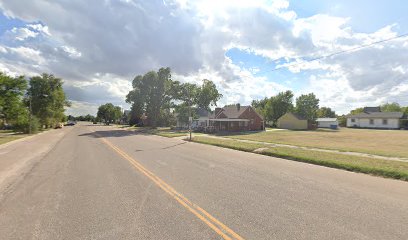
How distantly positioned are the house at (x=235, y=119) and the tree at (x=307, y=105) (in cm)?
3433

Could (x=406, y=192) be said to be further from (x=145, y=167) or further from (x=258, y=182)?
(x=145, y=167)

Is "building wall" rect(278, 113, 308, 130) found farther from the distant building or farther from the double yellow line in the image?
the double yellow line

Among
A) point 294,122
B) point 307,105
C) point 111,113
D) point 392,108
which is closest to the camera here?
point 294,122

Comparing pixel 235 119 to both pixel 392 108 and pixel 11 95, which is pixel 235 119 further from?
pixel 392 108

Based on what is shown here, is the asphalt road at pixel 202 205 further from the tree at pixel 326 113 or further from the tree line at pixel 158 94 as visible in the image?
the tree at pixel 326 113

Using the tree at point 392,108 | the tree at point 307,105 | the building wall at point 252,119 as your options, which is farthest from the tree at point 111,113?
the tree at point 392,108

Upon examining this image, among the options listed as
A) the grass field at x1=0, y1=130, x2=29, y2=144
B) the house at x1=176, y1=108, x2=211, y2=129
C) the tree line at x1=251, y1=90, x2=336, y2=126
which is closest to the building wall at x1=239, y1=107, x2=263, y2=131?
the house at x1=176, y1=108, x2=211, y2=129

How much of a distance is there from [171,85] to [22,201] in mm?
61889

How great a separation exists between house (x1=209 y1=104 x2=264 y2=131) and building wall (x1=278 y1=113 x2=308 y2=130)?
57.4ft

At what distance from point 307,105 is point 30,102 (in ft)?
241

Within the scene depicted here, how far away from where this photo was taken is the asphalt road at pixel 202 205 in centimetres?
530

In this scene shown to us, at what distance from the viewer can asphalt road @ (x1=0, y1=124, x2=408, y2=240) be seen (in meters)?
5.30

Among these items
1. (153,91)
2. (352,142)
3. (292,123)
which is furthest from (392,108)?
(352,142)

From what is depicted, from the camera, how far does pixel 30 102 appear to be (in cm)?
4975
